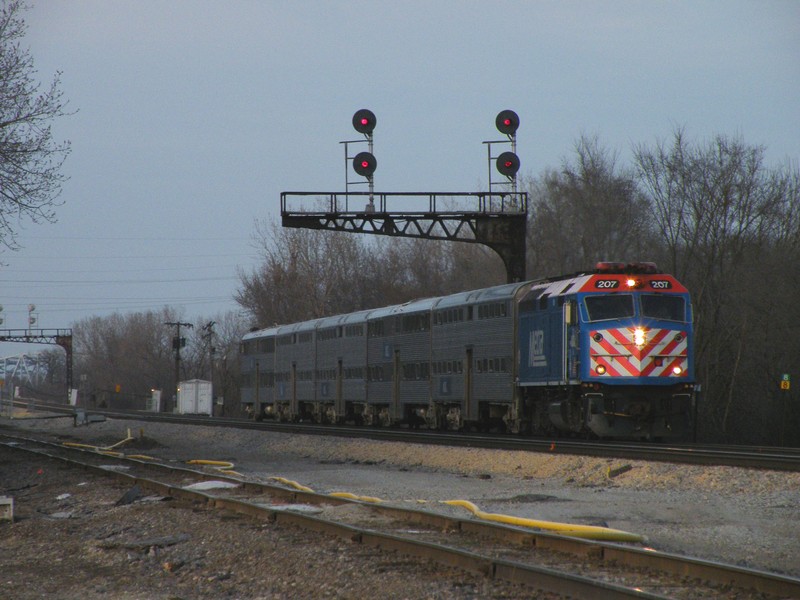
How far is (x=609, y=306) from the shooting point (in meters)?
24.3

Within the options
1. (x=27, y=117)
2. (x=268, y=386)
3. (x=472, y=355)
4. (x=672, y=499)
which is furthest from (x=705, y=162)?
(x=672, y=499)

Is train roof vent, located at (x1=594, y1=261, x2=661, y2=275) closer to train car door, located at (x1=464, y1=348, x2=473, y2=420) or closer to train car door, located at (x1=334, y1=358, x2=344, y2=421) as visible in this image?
train car door, located at (x1=464, y1=348, x2=473, y2=420)

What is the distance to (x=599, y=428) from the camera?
2391 centimetres

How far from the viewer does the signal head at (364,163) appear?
109 feet

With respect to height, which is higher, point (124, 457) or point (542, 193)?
point (542, 193)

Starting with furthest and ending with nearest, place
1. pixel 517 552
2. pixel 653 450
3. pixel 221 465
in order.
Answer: pixel 221 465 → pixel 653 450 → pixel 517 552

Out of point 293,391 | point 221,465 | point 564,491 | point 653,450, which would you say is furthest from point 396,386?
point 564,491

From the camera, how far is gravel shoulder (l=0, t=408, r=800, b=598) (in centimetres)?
1069

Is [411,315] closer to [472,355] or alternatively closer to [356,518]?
[472,355]

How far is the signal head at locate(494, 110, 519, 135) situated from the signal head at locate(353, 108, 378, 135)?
148 inches

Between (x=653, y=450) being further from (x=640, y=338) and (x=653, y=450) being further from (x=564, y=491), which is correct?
(x=564, y=491)

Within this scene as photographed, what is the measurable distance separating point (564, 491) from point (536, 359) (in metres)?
10.3

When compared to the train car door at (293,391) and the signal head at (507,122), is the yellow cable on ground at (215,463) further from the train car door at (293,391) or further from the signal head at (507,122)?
the train car door at (293,391)

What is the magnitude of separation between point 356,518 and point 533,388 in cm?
1487
